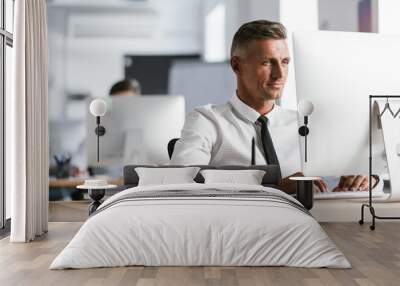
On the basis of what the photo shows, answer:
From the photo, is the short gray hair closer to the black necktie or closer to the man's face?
the man's face

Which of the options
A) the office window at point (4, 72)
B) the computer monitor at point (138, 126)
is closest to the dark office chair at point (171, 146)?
the computer monitor at point (138, 126)

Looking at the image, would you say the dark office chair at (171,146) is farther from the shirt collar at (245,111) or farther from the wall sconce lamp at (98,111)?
the shirt collar at (245,111)

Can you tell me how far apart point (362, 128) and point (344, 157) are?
339 mm

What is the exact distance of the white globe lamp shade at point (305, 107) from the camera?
675 cm

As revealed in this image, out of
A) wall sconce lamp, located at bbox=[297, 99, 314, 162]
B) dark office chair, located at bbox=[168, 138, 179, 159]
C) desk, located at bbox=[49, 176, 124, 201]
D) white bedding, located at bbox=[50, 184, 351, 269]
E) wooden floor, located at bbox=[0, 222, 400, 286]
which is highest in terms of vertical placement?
wall sconce lamp, located at bbox=[297, 99, 314, 162]

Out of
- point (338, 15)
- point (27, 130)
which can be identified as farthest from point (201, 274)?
point (338, 15)

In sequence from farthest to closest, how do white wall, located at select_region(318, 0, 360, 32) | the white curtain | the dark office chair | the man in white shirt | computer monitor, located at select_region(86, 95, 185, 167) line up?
1. white wall, located at select_region(318, 0, 360, 32)
2. the man in white shirt
3. the dark office chair
4. computer monitor, located at select_region(86, 95, 185, 167)
5. the white curtain

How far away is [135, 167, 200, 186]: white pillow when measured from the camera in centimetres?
634

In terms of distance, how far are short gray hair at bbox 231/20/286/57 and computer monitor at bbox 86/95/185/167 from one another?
103 cm

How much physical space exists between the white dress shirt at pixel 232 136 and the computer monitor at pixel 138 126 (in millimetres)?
263

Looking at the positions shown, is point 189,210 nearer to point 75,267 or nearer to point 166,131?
point 75,267

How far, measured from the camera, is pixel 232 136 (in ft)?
22.1

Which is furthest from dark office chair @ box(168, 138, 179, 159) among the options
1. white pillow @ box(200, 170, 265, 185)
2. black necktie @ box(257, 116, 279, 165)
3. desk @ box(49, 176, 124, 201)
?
desk @ box(49, 176, 124, 201)

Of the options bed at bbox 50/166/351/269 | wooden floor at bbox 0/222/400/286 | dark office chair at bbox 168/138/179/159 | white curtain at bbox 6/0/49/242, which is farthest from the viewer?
dark office chair at bbox 168/138/179/159
